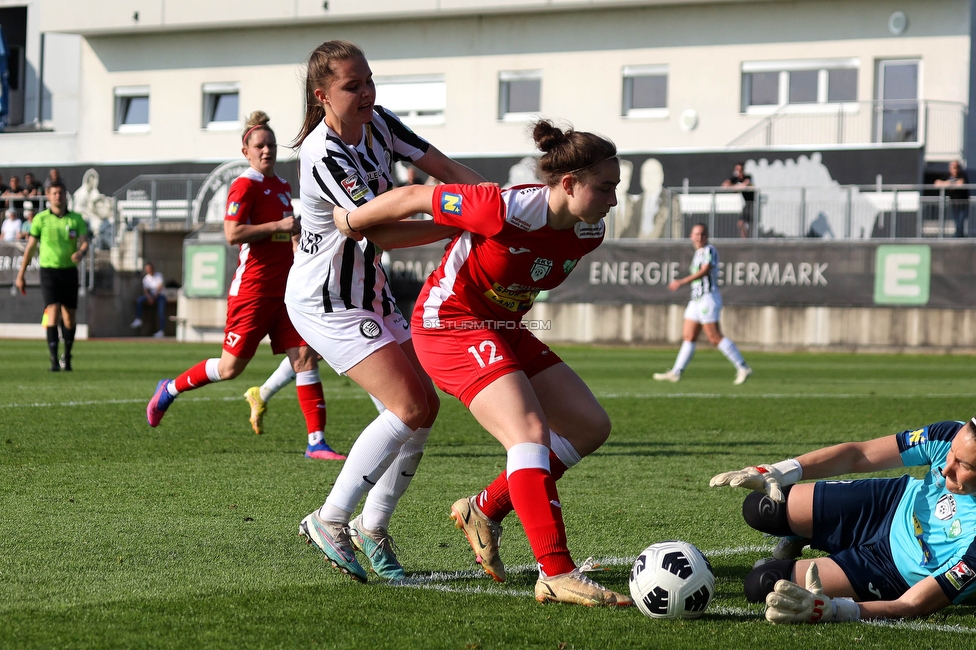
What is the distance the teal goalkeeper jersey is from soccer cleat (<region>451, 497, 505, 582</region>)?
1.43 meters

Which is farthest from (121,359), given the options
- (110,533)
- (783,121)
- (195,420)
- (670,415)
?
(783,121)

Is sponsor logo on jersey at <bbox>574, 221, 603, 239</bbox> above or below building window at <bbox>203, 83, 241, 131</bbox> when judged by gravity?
below

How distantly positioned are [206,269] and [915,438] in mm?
23271

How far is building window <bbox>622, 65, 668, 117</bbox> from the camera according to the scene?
3206 cm

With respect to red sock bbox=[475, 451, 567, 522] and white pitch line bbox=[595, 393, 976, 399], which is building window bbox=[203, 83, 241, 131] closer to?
white pitch line bbox=[595, 393, 976, 399]

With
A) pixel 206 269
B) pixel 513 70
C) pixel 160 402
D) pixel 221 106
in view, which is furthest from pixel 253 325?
pixel 221 106

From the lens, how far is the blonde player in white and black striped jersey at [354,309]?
4.48m

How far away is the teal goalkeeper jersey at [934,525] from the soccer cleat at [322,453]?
4.21 m

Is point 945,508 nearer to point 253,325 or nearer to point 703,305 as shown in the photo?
point 253,325

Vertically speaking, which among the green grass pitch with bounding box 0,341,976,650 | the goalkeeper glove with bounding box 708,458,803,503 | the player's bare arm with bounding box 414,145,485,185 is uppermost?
the player's bare arm with bounding box 414,145,485,185

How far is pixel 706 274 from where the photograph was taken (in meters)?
15.5

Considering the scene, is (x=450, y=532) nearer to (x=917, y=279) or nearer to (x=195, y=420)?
(x=195, y=420)

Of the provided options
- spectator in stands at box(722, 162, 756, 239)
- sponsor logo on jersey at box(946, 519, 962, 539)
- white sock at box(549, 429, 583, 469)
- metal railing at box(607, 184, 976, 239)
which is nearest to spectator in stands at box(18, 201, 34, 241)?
metal railing at box(607, 184, 976, 239)

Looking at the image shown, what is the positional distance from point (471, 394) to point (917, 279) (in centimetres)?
1957
